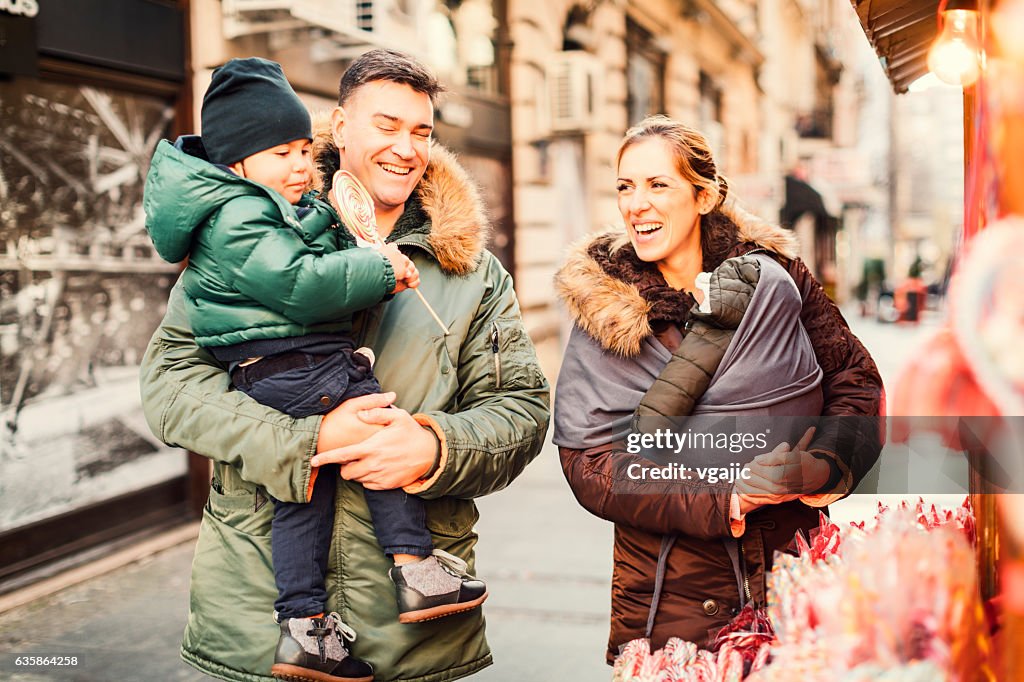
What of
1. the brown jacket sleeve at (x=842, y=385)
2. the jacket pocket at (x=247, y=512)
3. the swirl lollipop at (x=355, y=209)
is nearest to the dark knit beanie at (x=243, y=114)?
the swirl lollipop at (x=355, y=209)

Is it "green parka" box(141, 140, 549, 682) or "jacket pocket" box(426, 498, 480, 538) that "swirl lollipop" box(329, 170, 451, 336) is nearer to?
"green parka" box(141, 140, 549, 682)

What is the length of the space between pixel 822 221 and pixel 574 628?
28890mm

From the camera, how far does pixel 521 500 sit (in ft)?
25.8

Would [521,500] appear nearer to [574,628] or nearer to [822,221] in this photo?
[574,628]

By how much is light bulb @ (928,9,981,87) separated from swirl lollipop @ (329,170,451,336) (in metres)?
1.25

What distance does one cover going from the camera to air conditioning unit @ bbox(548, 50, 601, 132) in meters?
12.0

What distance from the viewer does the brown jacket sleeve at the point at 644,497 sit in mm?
2340

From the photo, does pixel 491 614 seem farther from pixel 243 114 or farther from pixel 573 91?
pixel 573 91

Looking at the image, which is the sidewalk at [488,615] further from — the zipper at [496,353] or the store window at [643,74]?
the store window at [643,74]

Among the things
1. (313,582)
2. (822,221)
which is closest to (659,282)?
(313,582)

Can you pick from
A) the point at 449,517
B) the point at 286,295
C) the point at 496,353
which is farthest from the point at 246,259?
the point at 449,517

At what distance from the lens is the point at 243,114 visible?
7.80 ft

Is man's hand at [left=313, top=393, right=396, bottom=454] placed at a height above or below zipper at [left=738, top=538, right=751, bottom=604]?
above

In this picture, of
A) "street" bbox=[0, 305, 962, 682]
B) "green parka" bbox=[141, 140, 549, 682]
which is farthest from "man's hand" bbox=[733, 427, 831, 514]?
"street" bbox=[0, 305, 962, 682]
